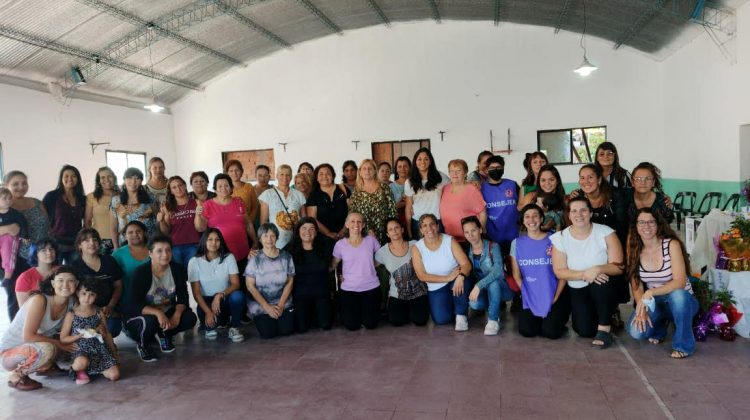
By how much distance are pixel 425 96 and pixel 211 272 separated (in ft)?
30.6

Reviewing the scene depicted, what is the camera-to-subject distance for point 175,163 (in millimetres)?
14320

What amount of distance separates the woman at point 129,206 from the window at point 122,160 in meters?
→ 8.20

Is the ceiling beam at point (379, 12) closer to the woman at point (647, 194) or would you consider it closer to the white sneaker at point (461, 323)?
the woman at point (647, 194)

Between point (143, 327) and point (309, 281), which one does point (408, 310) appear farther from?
point (143, 327)

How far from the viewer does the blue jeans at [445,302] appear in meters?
4.09

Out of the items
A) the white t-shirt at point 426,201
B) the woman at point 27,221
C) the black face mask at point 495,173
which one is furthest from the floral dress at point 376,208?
the woman at point 27,221

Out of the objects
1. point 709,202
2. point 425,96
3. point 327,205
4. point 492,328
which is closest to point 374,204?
point 327,205

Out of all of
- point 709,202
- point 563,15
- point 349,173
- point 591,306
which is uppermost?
point 563,15

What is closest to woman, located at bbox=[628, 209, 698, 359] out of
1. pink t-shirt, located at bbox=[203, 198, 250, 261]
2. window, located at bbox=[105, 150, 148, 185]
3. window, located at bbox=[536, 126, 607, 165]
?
pink t-shirt, located at bbox=[203, 198, 250, 261]

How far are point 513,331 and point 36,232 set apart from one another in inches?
157

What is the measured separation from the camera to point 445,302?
4117 millimetres

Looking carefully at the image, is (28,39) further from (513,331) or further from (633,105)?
(633,105)

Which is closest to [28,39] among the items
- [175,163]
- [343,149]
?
[175,163]

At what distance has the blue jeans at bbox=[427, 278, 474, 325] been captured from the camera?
409 centimetres
